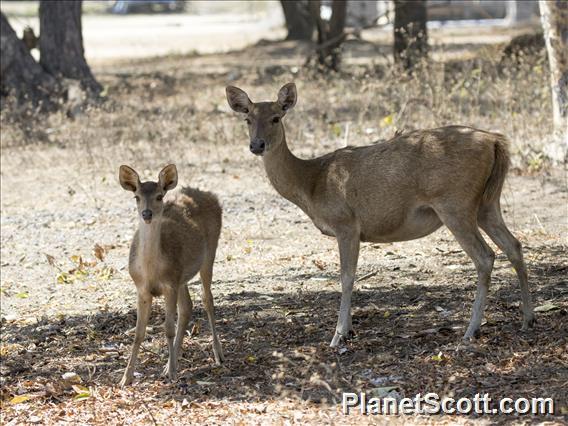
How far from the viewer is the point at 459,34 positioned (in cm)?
2947

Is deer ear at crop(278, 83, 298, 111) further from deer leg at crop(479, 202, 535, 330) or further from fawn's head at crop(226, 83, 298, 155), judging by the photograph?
deer leg at crop(479, 202, 535, 330)

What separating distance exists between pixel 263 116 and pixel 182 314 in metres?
1.61

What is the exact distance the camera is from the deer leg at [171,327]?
746 centimetres

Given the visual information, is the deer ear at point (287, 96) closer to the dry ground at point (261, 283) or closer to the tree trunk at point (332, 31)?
the dry ground at point (261, 283)

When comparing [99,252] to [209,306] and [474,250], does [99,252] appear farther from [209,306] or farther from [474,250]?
[474,250]

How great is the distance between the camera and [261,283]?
969 cm

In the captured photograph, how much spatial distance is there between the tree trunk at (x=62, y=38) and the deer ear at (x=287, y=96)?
1142 cm

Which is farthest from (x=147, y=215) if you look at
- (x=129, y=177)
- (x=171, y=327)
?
(x=171, y=327)

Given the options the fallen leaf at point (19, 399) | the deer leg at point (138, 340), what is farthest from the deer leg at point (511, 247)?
the fallen leaf at point (19, 399)

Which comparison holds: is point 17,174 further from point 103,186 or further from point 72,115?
point 72,115

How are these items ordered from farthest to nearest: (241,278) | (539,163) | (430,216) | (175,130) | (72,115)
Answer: (72,115) → (175,130) → (539,163) → (241,278) → (430,216)

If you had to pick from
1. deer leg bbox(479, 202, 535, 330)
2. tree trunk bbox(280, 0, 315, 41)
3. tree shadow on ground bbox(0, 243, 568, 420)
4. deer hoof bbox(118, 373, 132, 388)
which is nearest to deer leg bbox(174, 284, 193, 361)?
tree shadow on ground bbox(0, 243, 568, 420)

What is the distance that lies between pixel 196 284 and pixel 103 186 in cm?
400

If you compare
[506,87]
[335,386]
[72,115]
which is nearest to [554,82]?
[506,87]
